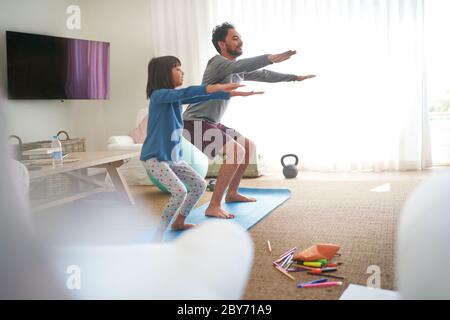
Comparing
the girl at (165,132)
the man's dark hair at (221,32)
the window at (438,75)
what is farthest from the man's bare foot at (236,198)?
the window at (438,75)

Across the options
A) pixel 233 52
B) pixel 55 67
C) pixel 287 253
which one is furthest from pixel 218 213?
pixel 55 67

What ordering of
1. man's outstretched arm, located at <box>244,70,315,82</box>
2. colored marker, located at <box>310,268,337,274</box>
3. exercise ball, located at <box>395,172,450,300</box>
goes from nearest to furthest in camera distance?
exercise ball, located at <box>395,172,450,300</box> < colored marker, located at <box>310,268,337,274</box> < man's outstretched arm, located at <box>244,70,315,82</box>

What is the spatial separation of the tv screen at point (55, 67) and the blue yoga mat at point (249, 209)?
1.92 m

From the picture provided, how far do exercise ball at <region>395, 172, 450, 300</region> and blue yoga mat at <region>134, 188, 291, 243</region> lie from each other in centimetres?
168

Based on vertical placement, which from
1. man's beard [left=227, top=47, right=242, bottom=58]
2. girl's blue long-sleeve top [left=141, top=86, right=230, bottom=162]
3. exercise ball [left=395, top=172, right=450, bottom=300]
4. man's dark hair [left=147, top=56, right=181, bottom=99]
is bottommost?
exercise ball [left=395, top=172, right=450, bottom=300]

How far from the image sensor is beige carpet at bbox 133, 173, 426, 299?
62.0 inches

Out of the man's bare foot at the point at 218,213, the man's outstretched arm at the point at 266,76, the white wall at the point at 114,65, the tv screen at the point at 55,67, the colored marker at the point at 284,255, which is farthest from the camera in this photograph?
the white wall at the point at 114,65

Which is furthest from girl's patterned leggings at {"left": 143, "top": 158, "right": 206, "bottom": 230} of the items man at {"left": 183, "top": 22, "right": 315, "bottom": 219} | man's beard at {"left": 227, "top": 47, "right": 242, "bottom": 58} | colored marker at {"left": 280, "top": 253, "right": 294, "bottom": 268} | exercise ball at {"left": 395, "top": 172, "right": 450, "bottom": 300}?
exercise ball at {"left": 395, "top": 172, "right": 450, "bottom": 300}

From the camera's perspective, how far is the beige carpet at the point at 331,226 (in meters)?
1.57

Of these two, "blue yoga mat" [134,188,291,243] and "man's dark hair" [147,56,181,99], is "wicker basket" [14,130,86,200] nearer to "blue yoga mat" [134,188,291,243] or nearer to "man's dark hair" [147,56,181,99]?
"blue yoga mat" [134,188,291,243]

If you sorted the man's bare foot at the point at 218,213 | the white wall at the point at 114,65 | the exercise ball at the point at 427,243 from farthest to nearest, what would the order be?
1. the white wall at the point at 114,65
2. the man's bare foot at the point at 218,213
3. the exercise ball at the point at 427,243

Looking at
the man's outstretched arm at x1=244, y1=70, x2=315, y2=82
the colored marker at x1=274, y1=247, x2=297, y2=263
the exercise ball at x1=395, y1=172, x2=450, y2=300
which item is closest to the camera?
the exercise ball at x1=395, y1=172, x2=450, y2=300

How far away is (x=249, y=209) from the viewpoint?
9.01 feet

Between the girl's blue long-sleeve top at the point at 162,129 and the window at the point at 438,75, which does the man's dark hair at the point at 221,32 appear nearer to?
the girl's blue long-sleeve top at the point at 162,129
